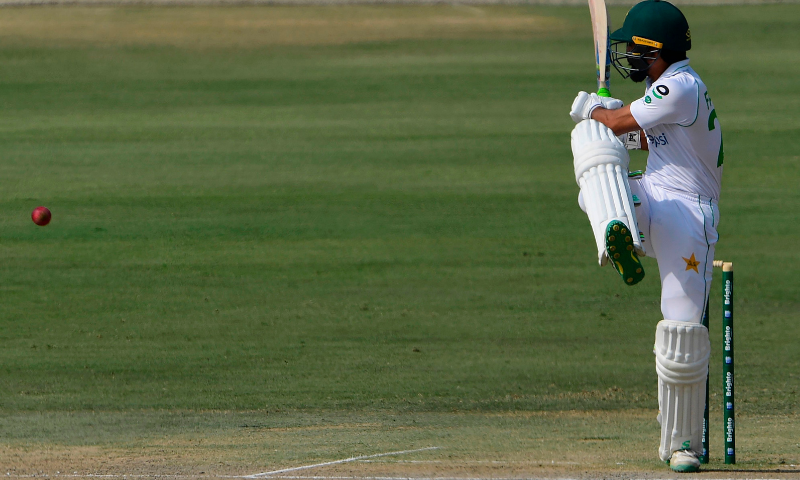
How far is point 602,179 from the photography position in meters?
5.25

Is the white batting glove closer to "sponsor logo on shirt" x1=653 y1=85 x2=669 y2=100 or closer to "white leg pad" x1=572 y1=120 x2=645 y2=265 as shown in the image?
"white leg pad" x1=572 y1=120 x2=645 y2=265

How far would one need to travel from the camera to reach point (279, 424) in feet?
22.8

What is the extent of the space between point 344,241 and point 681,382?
26.1 feet

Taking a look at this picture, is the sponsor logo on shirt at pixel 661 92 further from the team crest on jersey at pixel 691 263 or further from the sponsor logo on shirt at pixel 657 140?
the team crest on jersey at pixel 691 263

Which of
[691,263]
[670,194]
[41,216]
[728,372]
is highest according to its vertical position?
[670,194]

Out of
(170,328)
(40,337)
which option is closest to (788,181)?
(170,328)

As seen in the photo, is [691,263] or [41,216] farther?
[41,216]

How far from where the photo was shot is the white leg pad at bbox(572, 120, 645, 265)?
16.7 feet

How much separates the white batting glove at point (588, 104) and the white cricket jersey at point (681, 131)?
0.66ft

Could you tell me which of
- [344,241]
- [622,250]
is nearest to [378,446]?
[622,250]

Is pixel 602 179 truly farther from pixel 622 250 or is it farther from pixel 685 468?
pixel 685 468

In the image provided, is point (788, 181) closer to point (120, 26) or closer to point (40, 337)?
point (40, 337)

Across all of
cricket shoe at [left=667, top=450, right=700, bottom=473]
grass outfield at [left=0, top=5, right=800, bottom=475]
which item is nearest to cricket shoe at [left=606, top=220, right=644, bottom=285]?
cricket shoe at [left=667, top=450, right=700, bottom=473]

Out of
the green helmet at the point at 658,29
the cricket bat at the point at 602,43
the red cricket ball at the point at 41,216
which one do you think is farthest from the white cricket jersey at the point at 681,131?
the red cricket ball at the point at 41,216
